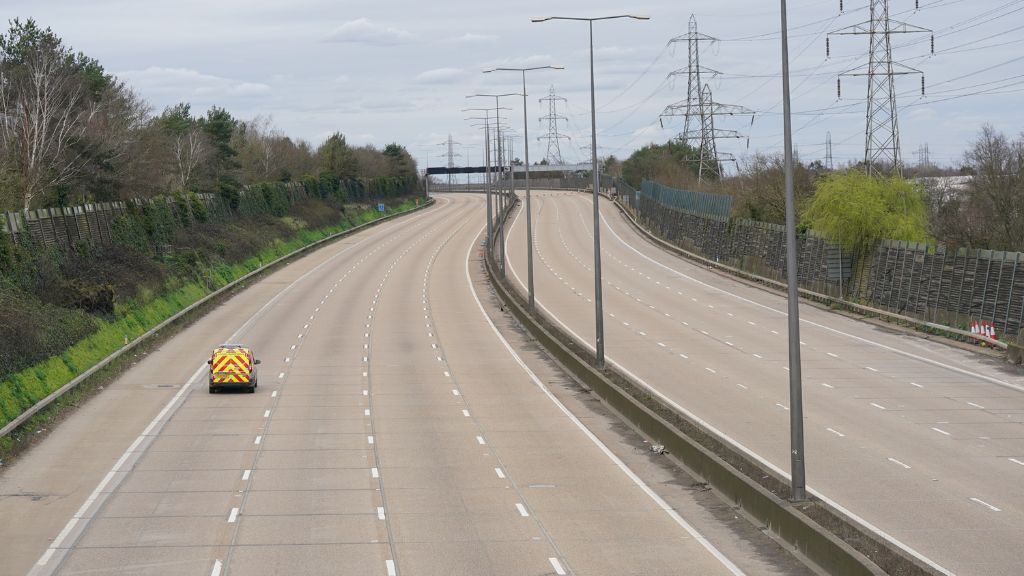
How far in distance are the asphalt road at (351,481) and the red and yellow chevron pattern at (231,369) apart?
60cm

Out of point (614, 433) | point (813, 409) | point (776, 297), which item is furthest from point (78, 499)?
point (776, 297)

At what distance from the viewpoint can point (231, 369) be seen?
3847 centimetres

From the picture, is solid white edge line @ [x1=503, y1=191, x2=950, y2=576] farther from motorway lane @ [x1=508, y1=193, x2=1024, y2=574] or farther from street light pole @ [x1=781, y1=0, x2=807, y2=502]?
street light pole @ [x1=781, y1=0, x2=807, y2=502]

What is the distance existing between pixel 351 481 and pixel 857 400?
15492mm

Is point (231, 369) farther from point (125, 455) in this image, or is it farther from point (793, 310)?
point (793, 310)

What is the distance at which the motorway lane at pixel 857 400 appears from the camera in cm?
2130

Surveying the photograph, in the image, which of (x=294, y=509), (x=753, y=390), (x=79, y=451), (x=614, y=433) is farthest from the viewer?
(x=753, y=390)

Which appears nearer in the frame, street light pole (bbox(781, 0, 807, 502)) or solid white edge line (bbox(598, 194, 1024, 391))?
street light pole (bbox(781, 0, 807, 502))

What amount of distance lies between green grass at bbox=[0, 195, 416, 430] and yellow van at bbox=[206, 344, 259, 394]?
15.5 ft

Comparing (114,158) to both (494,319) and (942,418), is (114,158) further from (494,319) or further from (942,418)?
(942,418)

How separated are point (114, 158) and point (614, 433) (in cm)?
4631

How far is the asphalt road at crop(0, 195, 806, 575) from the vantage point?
1925 centimetres

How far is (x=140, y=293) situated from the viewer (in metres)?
58.2

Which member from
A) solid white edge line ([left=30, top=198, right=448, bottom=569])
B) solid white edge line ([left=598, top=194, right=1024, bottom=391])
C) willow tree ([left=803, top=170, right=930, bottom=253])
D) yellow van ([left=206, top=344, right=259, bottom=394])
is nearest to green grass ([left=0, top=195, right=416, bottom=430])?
solid white edge line ([left=30, top=198, right=448, bottom=569])
